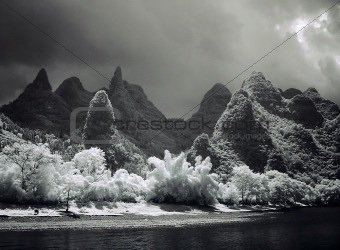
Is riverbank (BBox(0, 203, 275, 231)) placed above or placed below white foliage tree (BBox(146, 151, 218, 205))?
below

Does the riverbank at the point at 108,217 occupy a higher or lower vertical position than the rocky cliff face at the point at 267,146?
lower

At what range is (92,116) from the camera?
158 meters

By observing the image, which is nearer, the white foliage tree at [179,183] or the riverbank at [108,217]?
the riverbank at [108,217]

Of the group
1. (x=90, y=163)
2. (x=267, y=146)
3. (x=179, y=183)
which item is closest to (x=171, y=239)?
(x=179, y=183)

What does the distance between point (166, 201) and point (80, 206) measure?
23.0 metres

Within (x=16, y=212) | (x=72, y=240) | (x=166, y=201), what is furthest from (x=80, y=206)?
(x=72, y=240)

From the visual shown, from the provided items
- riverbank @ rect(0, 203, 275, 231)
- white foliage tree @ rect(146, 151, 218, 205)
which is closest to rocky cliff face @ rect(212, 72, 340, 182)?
white foliage tree @ rect(146, 151, 218, 205)

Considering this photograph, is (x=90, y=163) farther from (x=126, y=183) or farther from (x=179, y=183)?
(x=179, y=183)

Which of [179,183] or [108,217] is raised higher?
[179,183]

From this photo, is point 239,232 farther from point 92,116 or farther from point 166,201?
point 92,116

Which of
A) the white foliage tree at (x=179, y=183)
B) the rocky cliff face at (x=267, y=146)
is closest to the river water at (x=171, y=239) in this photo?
the white foliage tree at (x=179, y=183)

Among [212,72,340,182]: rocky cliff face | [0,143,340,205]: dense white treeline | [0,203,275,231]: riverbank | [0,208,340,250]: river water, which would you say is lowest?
[0,208,340,250]: river water

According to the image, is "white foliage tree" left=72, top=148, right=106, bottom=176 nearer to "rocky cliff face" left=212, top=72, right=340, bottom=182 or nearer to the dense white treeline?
the dense white treeline

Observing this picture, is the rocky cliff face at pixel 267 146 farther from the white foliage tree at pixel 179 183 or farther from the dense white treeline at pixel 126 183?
the white foliage tree at pixel 179 183
